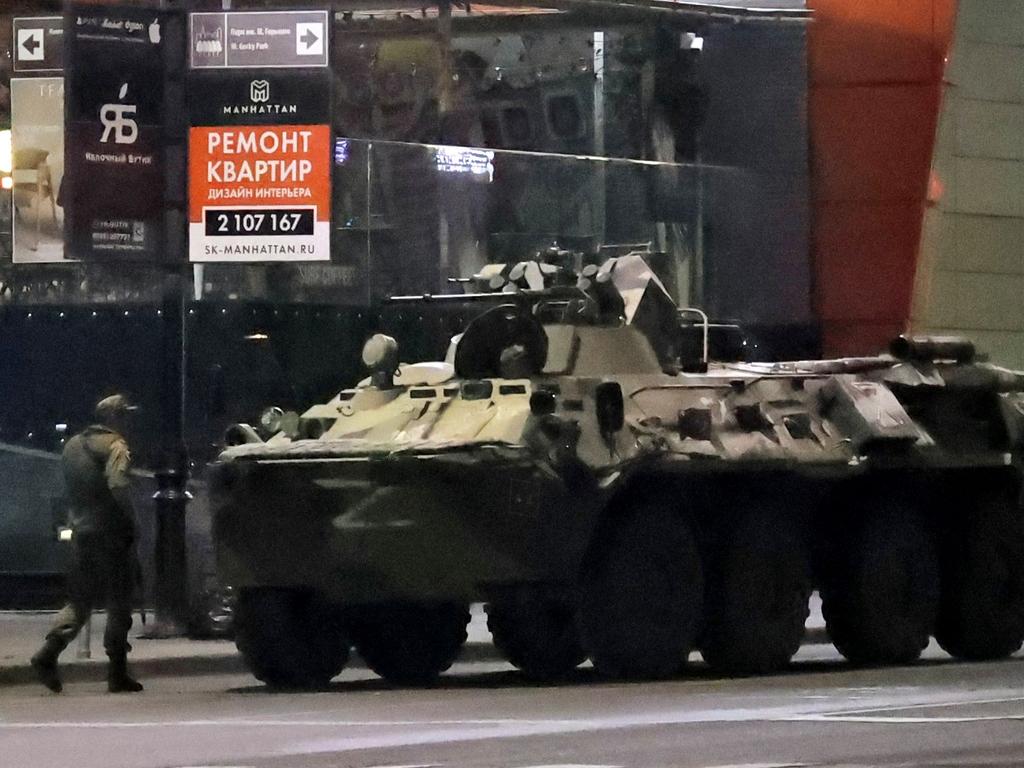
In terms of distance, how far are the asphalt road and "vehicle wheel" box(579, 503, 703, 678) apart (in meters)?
0.23

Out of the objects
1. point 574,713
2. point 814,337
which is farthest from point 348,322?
point 574,713

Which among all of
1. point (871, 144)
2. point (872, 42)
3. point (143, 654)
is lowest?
point (143, 654)

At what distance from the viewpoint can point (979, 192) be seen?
27234mm

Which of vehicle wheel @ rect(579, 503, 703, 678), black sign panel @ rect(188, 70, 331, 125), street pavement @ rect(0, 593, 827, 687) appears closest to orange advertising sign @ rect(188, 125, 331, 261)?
black sign panel @ rect(188, 70, 331, 125)

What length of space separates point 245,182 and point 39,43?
3718 mm

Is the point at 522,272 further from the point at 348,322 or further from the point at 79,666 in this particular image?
the point at 348,322

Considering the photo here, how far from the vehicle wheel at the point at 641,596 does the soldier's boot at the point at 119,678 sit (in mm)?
2886

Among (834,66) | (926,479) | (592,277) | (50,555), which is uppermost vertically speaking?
(834,66)

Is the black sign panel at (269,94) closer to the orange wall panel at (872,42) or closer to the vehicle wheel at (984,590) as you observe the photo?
the vehicle wheel at (984,590)

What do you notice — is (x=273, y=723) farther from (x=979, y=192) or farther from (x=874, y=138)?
(x=979, y=192)

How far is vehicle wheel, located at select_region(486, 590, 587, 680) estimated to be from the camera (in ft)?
51.4

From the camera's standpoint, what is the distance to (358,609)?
1570 cm

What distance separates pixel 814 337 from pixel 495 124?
431cm

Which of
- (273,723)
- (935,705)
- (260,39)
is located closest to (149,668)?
(260,39)
